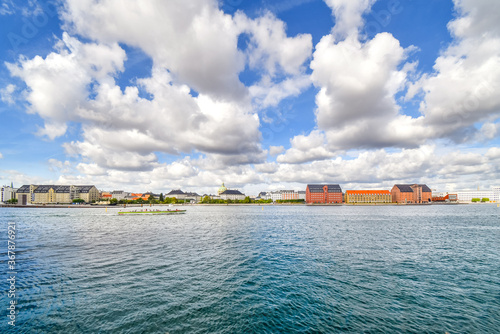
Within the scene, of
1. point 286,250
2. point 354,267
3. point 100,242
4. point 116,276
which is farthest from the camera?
point 100,242

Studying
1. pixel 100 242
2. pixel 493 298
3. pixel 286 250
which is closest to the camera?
pixel 493 298

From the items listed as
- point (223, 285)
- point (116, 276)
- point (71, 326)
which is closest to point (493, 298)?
point (223, 285)

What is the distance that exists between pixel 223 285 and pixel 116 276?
8.96 metres

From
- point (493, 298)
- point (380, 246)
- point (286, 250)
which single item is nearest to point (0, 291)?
point (286, 250)

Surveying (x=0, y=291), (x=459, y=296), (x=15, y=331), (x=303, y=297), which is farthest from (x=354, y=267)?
(x=0, y=291)

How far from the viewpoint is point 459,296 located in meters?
Answer: 15.8

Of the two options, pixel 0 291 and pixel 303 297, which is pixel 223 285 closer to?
pixel 303 297

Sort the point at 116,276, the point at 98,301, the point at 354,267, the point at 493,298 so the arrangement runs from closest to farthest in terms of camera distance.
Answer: the point at 98,301 < the point at 493,298 < the point at 116,276 < the point at 354,267

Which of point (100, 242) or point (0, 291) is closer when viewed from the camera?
point (0, 291)

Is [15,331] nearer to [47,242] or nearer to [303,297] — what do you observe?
[303,297]

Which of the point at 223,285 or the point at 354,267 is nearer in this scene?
the point at 223,285

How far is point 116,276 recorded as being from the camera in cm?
1892

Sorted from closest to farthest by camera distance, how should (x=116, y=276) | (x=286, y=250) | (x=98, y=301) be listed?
(x=98, y=301)
(x=116, y=276)
(x=286, y=250)

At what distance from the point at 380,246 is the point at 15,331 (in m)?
35.9
